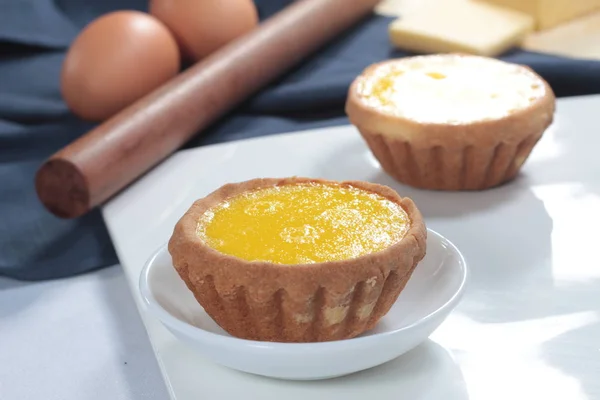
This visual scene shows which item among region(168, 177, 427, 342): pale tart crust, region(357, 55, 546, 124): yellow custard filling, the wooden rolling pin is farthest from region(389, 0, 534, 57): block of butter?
region(168, 177, 427, 342): pale tart crust

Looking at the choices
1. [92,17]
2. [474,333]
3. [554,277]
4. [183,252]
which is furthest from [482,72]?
[92,17]

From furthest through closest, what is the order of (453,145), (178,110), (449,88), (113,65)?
(113,65)
(178,110)
(449,88)
(453,145)

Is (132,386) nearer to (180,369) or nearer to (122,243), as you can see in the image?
(180,369)

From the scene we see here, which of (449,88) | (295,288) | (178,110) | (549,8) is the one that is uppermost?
(295,288)

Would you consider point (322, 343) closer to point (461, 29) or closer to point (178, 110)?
point (178, 110)

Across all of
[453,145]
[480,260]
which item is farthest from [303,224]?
[453,145]

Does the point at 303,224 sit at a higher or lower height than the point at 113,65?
higher

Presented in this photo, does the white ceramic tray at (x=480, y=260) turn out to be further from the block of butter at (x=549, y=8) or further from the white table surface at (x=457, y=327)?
the block of butter at (x=549, y=8)
